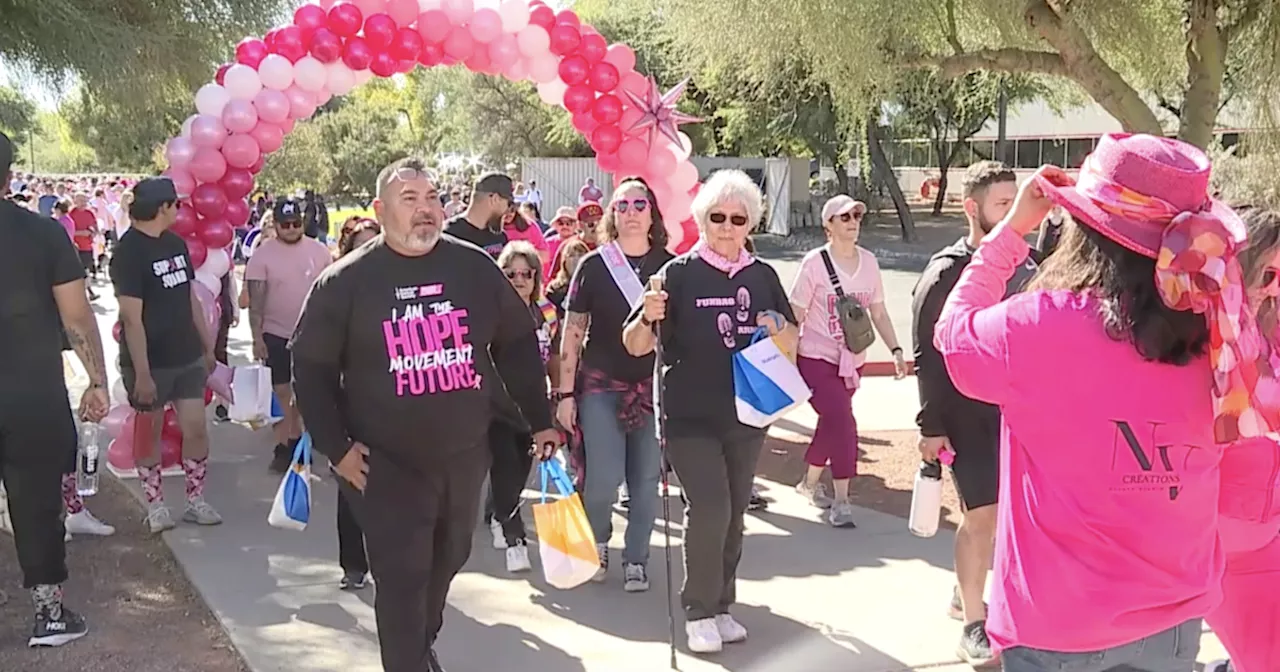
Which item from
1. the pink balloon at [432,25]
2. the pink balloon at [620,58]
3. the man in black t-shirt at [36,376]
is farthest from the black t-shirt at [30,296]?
the pink balloon at [620,58]

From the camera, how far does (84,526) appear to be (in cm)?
641

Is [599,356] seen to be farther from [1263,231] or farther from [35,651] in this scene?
[1263,231]

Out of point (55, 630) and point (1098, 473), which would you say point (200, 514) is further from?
point (1098, 473)

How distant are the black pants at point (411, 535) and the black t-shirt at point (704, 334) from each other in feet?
3.12

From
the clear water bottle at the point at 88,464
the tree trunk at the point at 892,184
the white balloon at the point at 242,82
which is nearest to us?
the clear water bottle at the point at 88,464

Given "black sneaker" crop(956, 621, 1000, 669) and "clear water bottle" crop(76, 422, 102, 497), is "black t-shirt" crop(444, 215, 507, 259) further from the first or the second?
"black sneaker" crop(956, 621, 1000, 669)

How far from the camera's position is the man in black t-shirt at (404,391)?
150 inches

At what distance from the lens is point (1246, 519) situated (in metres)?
3.07

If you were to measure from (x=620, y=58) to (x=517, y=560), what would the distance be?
16.0 feet

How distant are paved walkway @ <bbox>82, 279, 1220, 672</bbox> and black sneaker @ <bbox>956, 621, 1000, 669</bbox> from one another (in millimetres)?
87

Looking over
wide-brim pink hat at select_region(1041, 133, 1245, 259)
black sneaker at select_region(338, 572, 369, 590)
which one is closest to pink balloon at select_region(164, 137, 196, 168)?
black sneaker at select_region(338, 572, 369, 590)

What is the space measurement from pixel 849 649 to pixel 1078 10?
194 inches

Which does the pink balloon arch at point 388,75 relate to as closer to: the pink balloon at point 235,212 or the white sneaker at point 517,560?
the pink balloon at point 235,212

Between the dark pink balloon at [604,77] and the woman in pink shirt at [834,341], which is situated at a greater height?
the dark pink balloon at [604,77]
